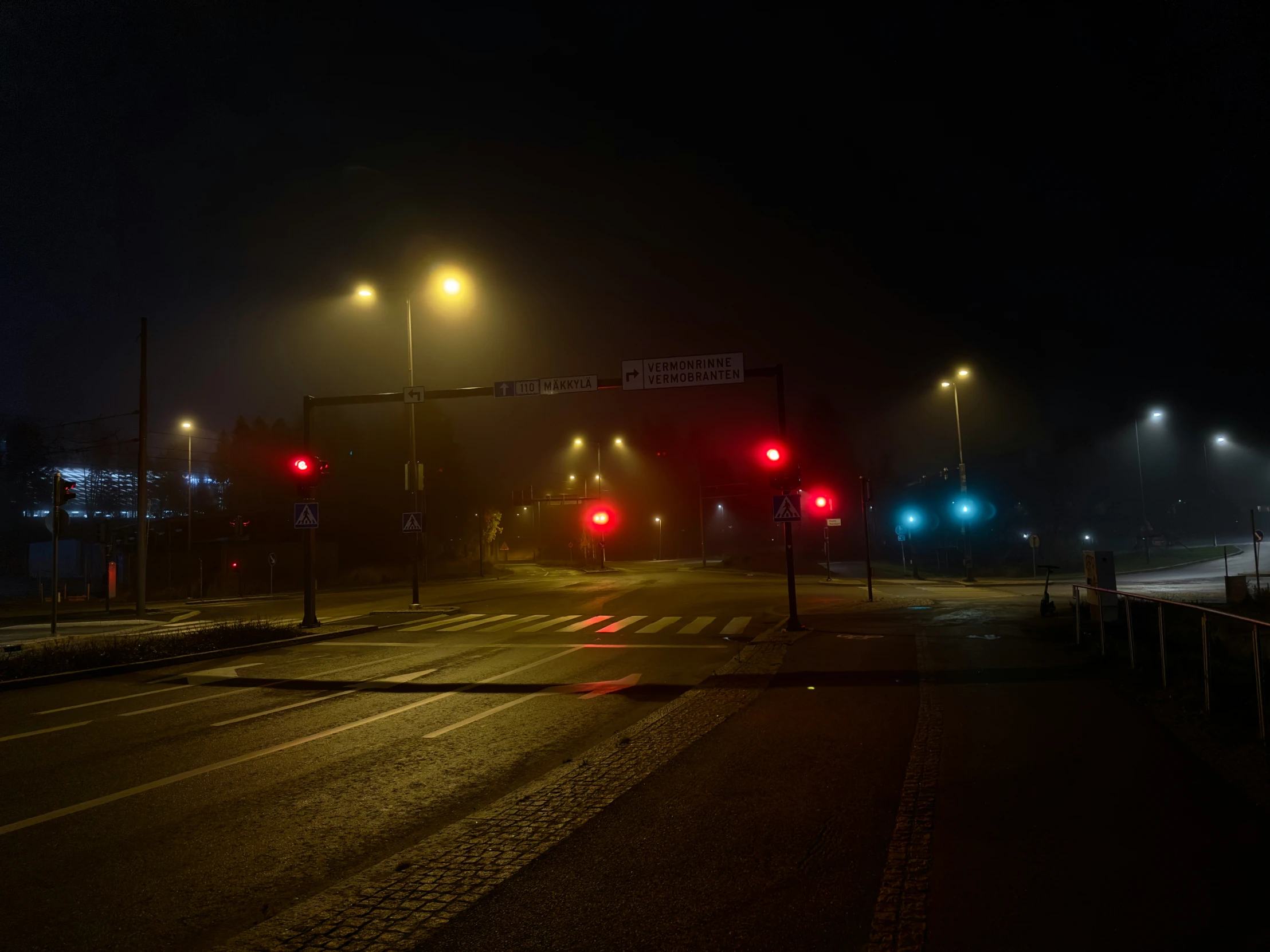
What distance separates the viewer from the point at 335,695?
11594 millimetres

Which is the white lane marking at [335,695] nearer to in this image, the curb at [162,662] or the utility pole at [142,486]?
the curb at [162,662]

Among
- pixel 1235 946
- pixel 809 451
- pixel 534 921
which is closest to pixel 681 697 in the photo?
pixel 534 921

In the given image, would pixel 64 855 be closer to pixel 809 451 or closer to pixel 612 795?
pixel 612 795

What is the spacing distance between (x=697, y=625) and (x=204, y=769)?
46.7ft

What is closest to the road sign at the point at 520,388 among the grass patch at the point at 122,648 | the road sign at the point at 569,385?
the road sign at the point at 569,385

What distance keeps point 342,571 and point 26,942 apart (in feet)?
199

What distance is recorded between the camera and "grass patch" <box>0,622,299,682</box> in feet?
46.1

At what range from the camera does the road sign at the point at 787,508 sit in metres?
19.2

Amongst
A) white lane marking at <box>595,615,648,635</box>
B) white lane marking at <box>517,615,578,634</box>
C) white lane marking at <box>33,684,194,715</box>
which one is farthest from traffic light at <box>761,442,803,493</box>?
white lane marking at <box>33,684,194,715</box>

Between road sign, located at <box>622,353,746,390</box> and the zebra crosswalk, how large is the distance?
5884mm

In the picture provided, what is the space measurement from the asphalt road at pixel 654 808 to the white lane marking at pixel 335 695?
64 mm

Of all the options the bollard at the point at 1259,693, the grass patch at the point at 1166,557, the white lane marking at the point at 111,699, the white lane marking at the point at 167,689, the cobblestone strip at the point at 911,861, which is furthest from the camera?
the grass patch at the point at 1166,557

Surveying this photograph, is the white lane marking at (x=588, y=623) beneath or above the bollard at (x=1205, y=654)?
beneath

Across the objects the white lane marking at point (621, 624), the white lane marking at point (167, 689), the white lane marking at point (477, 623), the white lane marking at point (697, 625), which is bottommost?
the white lane marking at point (697, 625)
